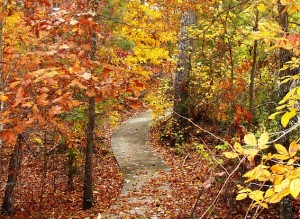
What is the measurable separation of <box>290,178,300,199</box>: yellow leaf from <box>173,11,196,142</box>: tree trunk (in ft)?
38.8

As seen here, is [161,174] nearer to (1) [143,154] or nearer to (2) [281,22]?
(1) [143,154]

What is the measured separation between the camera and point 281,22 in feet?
17.4

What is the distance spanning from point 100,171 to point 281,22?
9410mm

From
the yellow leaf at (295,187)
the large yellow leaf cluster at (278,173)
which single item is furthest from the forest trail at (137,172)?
the yellow leaf at (295,187)

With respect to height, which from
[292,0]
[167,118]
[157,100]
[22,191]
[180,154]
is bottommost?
[22,191]

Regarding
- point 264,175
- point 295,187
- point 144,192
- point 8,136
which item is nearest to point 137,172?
point 144,192

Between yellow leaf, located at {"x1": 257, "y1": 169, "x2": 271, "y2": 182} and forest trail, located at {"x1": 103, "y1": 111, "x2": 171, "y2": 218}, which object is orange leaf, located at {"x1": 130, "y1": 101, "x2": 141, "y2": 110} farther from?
forest trail, located at {"x1": 103, "y1": 111, "x2": 171, "y2": 218}

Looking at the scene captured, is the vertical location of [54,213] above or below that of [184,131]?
below

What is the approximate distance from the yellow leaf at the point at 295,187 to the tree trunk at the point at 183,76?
11.8 metres

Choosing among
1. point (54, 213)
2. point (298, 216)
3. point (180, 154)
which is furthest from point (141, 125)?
point (298, 216)

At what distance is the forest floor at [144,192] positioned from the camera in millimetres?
7451

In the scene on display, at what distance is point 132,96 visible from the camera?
37.7 feet

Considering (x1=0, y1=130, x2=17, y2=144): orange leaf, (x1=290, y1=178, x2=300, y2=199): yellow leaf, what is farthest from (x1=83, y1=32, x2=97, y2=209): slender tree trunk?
(x1=290, y1=178, x2=300, y2=199): yellow leaf

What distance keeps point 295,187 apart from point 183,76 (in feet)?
41.0
